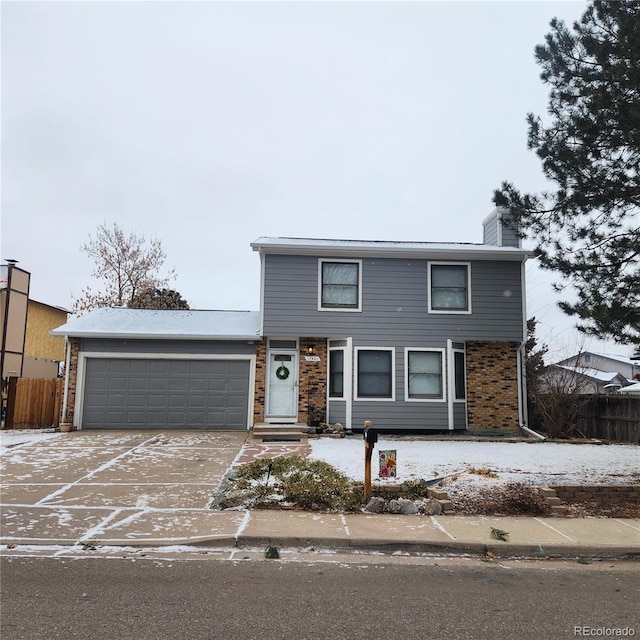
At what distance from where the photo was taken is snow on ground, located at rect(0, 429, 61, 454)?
41.1 feet

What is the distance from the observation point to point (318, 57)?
1483 cm

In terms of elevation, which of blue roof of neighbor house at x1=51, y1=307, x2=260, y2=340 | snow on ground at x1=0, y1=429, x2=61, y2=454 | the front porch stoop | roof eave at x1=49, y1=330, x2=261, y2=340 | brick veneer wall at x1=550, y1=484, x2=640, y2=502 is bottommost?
brick veneer wall at x1=550, y1=484, x2=640, y2=502

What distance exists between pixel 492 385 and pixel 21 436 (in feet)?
43.2

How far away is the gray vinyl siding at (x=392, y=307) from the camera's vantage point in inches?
610

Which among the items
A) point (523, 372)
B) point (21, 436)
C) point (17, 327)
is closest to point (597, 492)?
point (523, 372)

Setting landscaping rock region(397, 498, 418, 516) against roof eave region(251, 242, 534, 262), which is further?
roof eave region(251, 242, 534, 262)

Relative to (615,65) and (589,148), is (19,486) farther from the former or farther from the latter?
(615,65)

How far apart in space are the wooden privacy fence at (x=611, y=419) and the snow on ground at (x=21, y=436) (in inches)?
617

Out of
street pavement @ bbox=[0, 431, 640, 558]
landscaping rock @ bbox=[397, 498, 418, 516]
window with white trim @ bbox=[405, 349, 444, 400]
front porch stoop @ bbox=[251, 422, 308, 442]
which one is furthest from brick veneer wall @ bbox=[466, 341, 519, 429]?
landscaping rock @ bbox=[397, 498, 418, 516]

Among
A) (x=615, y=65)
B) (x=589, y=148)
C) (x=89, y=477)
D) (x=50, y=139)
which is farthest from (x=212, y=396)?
(x=615, y=65)

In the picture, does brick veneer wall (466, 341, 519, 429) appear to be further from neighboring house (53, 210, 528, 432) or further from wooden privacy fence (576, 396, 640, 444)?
wooden privacy fence (576, 396, 640, 444)

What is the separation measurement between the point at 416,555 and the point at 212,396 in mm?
10592

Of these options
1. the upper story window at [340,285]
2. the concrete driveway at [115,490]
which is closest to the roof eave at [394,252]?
the upper story window at [340,285]

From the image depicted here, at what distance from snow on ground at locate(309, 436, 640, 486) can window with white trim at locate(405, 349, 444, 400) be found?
179cm
